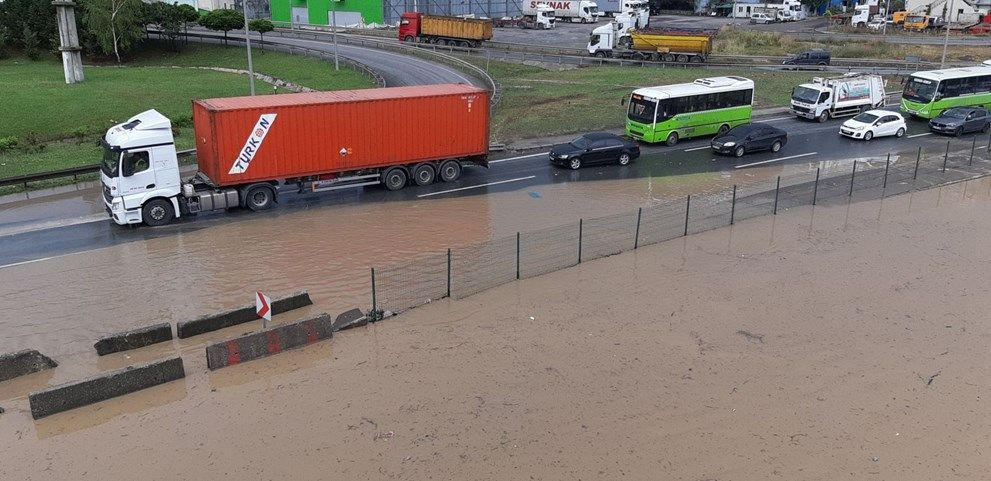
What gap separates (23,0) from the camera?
6431 cm

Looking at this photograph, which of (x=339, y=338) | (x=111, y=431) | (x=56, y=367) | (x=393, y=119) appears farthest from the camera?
(x=393, y=119)

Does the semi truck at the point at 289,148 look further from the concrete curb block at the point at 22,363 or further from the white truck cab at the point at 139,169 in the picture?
the concrete curb block at the point at 22,363

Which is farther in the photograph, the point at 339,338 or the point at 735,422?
the point at 339,338

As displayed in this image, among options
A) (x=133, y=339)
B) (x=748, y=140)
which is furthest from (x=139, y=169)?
(x=748, y=140)

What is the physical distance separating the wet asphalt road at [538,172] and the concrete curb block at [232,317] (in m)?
7.28

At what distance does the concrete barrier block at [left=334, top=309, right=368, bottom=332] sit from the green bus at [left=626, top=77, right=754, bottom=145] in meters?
20.6

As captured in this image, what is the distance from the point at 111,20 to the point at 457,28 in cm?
2849

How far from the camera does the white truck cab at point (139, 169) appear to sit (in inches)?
876

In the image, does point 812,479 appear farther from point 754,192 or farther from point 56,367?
point 754,192

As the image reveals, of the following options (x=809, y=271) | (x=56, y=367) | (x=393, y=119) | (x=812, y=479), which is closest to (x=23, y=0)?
(x=393, y=119)

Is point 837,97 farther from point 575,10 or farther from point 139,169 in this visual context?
point 575,10

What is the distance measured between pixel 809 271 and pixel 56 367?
17590 mm

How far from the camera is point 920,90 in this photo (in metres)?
39.6

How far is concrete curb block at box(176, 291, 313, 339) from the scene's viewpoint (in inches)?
632
